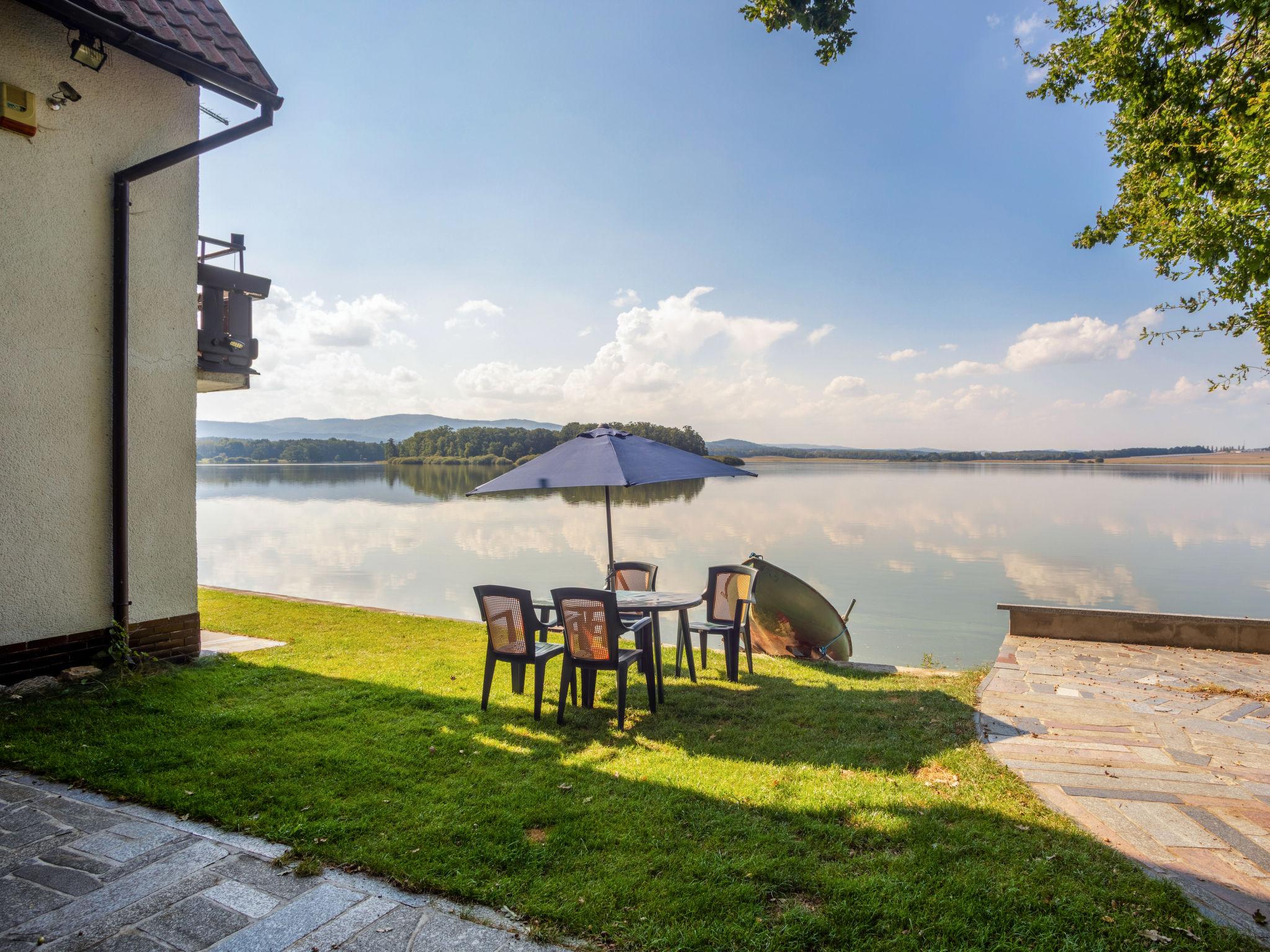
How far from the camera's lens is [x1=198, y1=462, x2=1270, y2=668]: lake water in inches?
527

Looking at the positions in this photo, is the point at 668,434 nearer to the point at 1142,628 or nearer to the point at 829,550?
the point at 829,550

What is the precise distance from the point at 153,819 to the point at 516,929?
6.04ft

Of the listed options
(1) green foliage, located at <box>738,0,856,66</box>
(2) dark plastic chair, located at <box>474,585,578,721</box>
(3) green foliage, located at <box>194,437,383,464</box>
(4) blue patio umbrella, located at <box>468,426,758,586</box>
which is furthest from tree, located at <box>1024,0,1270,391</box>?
(3) green foliage, located at <box>194,437,383,464</box>

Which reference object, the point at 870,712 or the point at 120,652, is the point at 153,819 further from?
the point at 870,712

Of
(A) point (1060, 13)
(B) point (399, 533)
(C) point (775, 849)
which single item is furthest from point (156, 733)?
(B) point (399, 533)

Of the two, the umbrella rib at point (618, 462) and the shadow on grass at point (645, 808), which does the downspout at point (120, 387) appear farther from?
the umbrella rib at point (618, 462)

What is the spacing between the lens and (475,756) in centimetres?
389

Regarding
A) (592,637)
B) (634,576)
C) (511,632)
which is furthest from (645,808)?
(634,576)

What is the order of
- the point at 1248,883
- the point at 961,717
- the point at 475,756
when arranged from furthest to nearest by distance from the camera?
the point at 961,717, the point at 475,756, the point at 1248,883

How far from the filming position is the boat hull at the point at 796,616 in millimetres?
7660

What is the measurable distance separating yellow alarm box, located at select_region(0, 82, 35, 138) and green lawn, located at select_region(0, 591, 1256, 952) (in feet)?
12.5

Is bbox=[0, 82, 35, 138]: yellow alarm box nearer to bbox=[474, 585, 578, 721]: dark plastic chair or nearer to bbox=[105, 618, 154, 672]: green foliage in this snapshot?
bbox=[105, 618, 154, 672]: green foliage

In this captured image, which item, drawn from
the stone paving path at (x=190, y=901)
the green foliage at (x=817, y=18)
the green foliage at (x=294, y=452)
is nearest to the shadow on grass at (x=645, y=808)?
the stone paving path at (x=190, y=901)

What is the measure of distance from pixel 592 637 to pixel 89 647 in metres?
3.71
